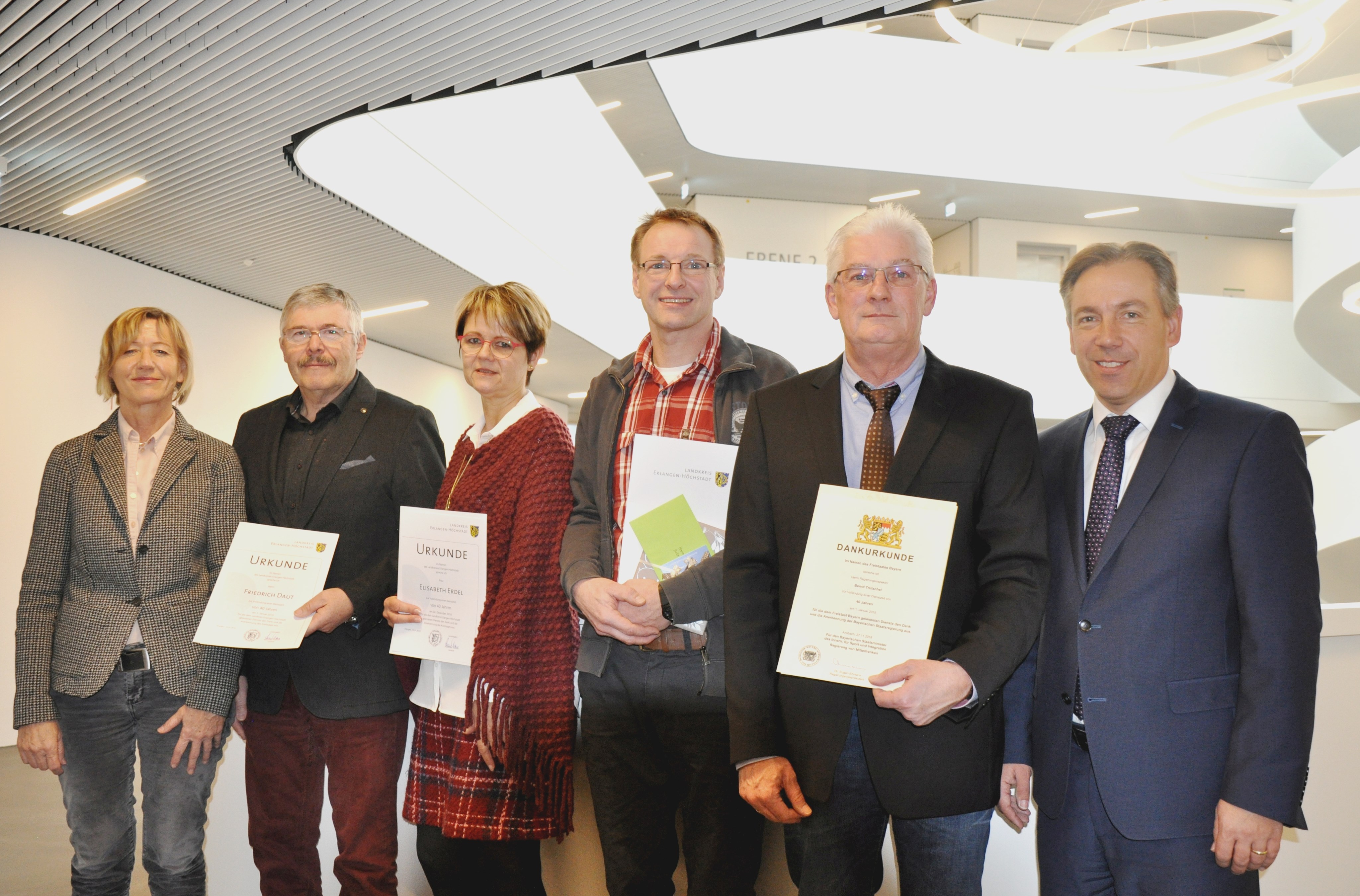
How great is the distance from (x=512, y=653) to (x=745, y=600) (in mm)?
649

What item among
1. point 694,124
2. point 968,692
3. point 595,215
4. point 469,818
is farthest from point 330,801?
point 694,124

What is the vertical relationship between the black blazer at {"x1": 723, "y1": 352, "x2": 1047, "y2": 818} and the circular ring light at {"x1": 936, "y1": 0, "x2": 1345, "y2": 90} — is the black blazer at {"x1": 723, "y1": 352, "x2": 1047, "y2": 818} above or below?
below

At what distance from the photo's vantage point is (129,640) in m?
2.20

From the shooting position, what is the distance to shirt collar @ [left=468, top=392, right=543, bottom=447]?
2.20 metres

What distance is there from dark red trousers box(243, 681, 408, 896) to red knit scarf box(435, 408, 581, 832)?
1.12 ft

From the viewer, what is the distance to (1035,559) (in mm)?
1493

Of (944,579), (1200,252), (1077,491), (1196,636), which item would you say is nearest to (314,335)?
(944,579)

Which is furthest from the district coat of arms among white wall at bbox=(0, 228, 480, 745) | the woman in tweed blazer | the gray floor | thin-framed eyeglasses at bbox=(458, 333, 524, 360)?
white wall at bbox=(0, 228, 480, 745)

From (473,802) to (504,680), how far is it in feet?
0.95

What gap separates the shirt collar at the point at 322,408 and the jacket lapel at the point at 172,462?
9.9 inches

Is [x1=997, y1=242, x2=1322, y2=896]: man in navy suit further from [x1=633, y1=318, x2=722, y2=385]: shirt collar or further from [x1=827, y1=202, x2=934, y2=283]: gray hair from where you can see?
[x1=633, y1=318, x2=722, y2=385]: shirt collar

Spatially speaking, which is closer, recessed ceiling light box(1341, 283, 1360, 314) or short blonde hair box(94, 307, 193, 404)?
short blonde hair box(94, 307, 193, 404)

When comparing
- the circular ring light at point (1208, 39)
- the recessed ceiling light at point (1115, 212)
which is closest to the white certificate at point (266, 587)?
the circular ring light at point (1208, 39)

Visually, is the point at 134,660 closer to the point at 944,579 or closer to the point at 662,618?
the point at 662,618
